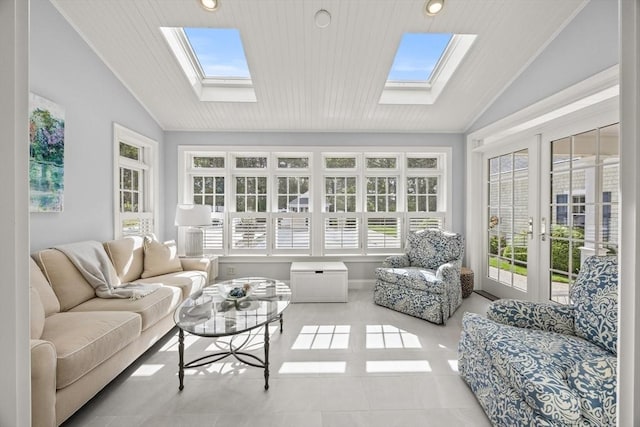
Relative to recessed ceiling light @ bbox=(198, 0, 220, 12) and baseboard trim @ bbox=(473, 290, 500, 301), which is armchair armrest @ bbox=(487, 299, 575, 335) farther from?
recessed ceiling light @ bbox=(198, 0, 220, 12)

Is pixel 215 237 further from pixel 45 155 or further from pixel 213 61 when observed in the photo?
pixel 213 61

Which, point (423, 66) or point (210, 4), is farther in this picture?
point (423, 66)

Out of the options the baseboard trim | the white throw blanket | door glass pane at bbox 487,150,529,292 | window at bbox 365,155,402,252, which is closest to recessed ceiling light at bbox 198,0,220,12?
the white throw blanket

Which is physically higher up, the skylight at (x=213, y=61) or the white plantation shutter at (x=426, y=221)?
the skylight at (x=213, y=61)

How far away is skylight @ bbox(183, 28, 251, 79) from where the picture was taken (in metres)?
2.88

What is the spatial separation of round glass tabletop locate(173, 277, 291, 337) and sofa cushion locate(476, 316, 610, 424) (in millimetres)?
1368

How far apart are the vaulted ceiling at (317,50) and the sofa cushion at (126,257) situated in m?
1.79

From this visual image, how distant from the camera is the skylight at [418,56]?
117 inches

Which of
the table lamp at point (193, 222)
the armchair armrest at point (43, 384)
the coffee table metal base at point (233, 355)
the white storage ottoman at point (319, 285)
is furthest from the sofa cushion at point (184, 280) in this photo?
the armchair armrest at point (43, 384)

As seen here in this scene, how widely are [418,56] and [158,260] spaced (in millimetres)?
3679

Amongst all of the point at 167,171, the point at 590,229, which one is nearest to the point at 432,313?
the point at 590,229

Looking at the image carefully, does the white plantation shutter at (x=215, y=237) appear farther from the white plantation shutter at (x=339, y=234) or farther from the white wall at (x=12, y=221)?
the white wall at (x=12, y=221)

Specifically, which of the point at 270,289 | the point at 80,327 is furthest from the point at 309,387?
the point at 80,327

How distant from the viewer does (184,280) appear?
116 inches
